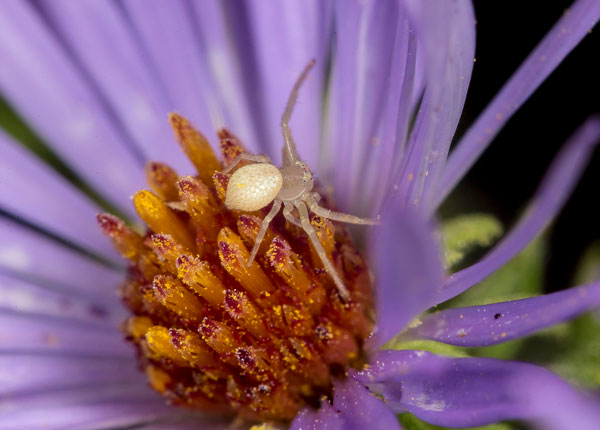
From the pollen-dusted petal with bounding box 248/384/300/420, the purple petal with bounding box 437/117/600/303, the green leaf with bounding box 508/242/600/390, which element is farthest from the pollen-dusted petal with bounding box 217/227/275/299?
the green leaf with bounding box 508/242/600/390

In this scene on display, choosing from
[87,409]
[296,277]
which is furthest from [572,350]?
[87,409]

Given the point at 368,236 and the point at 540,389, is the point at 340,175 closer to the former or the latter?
the point at 368,236

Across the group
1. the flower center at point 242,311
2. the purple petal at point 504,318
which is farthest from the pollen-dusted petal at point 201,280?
the purple petal at point 504,318

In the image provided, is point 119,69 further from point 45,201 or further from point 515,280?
point 515,280

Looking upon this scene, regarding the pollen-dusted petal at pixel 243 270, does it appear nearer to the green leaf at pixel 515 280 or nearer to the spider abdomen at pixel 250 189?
the spider abdomen at pixel 250 189

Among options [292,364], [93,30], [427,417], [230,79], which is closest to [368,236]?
[292,364]

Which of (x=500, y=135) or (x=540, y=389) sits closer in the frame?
(x=540, y=389)
